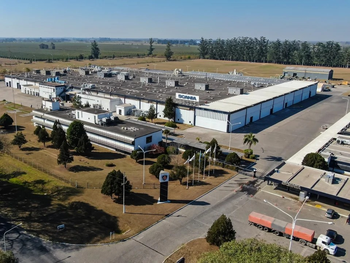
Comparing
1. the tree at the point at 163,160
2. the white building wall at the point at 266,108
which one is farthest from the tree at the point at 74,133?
the white building wall at the point at 266,108

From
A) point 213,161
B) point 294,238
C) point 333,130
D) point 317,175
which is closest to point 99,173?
point 213,161

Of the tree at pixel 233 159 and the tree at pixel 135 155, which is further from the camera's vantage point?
the tree at pixel 135 155

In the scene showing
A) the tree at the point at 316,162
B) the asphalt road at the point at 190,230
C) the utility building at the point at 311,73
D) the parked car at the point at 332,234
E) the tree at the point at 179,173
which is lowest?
the asphalt road at the point at 190,230

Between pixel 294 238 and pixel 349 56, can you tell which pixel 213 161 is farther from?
pixel 349 56

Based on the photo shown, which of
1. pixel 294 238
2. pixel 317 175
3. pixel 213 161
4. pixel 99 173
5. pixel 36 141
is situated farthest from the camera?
pixel 36 141

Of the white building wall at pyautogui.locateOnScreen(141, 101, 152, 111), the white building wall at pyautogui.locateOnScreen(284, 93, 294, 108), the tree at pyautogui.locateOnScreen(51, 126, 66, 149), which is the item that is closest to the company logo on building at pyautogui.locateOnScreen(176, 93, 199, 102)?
the white building wall at pyautogui.locateOnScreen(141, 101, 152, 111)

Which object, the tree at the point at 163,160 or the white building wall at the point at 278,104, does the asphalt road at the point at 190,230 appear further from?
the white building wall at the point at 278,104

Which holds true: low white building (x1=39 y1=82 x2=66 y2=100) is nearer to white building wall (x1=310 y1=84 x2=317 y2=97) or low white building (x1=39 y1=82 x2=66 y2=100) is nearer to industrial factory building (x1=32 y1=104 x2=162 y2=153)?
industrial factory building (x1=32 y1=104 x2=162 y2=153)
